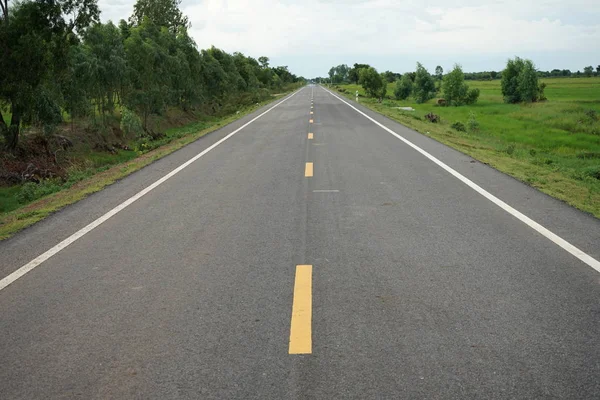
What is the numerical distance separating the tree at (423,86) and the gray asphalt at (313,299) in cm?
8493

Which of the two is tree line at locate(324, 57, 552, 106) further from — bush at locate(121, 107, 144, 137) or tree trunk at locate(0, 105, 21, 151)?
tree trunk at locate(0, 105, 21, 151)

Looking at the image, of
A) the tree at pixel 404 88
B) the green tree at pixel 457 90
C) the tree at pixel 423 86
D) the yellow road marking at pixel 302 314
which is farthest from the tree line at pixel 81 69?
the tree at pixel 404 88

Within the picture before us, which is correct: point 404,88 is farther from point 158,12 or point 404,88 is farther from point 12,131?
point 12,131

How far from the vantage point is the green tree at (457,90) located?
74.2 meters

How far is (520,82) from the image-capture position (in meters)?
69.5

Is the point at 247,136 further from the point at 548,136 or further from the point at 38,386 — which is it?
the point at 548,136

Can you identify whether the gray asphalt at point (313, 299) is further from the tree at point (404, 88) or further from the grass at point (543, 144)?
the tree at point (404, 88)

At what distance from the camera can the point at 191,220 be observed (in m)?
7.41

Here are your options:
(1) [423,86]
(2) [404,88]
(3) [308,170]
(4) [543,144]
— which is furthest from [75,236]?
(2) [404,88]

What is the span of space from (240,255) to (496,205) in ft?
14.4

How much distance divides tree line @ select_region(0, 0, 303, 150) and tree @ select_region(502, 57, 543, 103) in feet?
149

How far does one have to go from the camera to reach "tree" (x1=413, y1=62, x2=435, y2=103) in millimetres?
89750

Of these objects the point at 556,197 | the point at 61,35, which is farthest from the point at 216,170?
the point at 61,35

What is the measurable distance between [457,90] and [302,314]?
3018 inches
